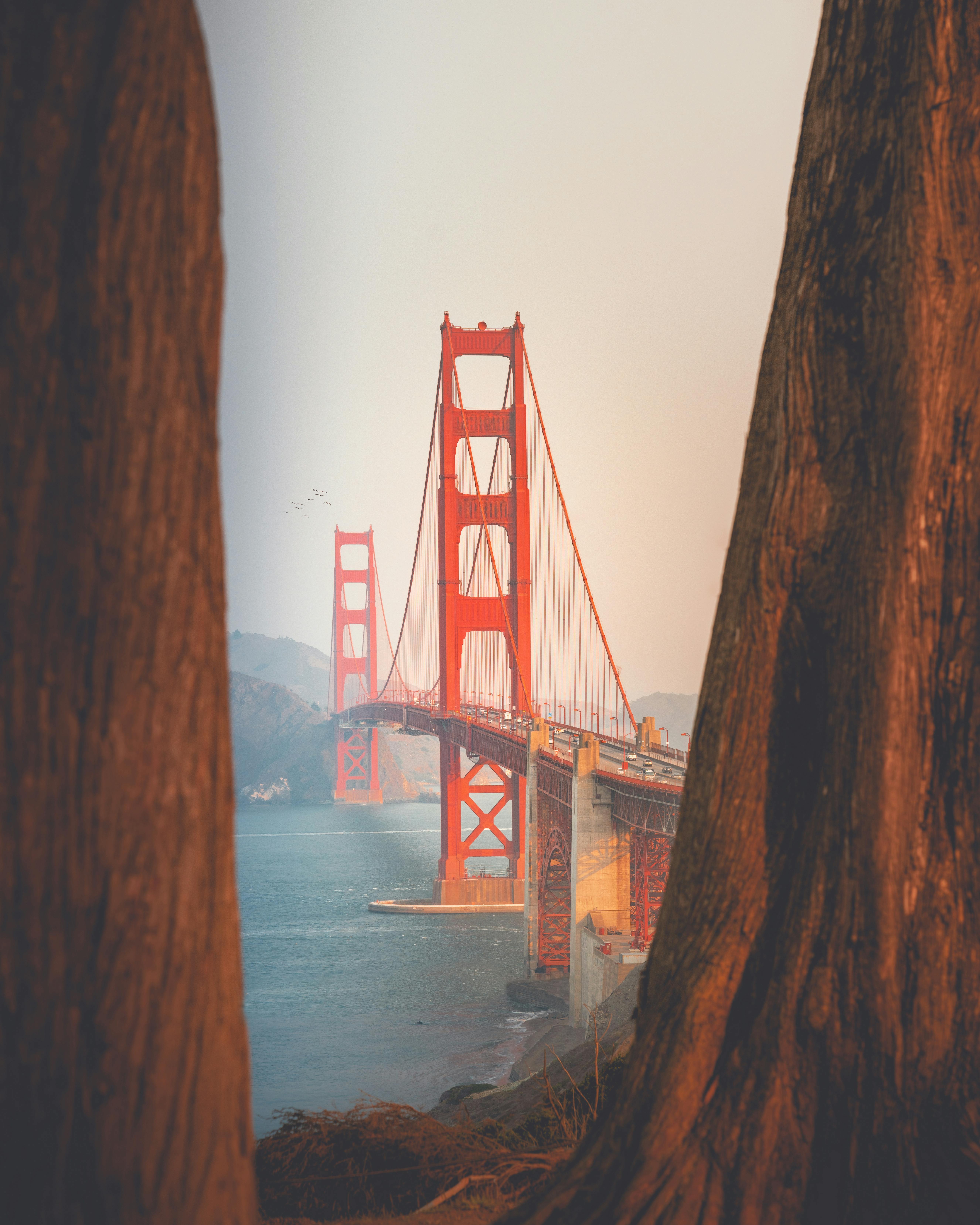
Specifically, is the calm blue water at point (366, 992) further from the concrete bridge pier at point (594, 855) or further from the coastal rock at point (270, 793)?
the coastal rock at point (270, 793)

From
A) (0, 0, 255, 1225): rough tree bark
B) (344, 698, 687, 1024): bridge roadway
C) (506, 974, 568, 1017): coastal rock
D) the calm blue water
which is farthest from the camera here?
(506, 974, 568, 1017): coastal rock

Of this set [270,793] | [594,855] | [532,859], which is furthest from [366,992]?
[270,793]

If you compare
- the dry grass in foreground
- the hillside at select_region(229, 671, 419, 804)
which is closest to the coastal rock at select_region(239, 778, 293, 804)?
the hillside at select_region(229, 671, 419, 804)

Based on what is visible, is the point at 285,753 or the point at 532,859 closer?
the point at 532,859

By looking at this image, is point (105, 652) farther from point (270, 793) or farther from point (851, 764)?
point (270, 793)

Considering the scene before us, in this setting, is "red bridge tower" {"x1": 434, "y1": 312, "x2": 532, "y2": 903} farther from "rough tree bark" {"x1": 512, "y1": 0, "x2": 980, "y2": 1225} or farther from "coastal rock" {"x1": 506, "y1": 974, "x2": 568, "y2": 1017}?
"rough tree bark" {"x1": 512, "y1": 0, "x2": 980, "y2": 1225}

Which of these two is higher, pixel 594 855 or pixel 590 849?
pixel 590 849

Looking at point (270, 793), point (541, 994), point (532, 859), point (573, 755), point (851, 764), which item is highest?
point (851, 764)
